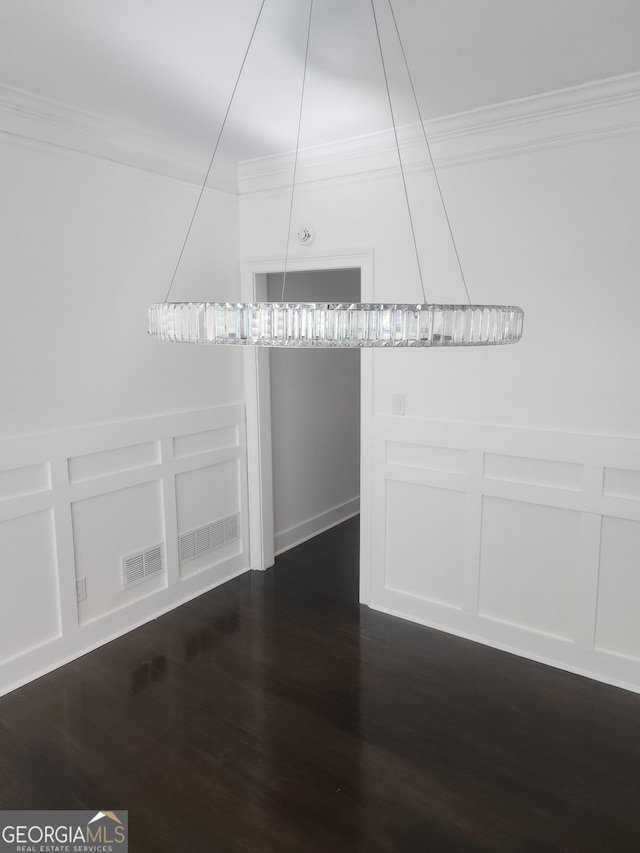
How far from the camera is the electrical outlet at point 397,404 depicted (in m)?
3.25

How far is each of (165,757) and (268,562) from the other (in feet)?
5.97

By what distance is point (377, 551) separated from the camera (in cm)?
344

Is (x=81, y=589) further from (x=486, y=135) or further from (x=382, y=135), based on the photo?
(x=486, y=135)

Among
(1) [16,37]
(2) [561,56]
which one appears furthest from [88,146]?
(2) [561,56]

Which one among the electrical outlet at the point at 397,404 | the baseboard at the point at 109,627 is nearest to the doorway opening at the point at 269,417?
the electrical outlet at the point at 397,404

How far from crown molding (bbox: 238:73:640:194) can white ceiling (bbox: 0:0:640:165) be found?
0.08 m

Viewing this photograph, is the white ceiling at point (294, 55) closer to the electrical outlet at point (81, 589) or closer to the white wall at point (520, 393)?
the white wall at point (520, 393)

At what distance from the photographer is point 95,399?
296cm

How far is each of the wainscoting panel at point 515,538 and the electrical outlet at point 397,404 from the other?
0.20ft

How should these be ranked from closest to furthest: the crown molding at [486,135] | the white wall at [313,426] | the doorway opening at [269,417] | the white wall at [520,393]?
1. the crown molding at [486,135]
2. the white wall at [520,393]
3. the doorway opening at [269,417]
4. the white wall at [313,426]

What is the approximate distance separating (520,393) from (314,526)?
2276 millimetres

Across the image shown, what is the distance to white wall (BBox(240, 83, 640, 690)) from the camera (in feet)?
8.47

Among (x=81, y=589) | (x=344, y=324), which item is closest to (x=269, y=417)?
(x=81, y=589)

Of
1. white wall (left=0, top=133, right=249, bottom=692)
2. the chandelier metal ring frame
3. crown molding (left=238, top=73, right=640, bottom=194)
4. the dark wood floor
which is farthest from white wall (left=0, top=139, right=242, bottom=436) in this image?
the chandelier metal ring frame
